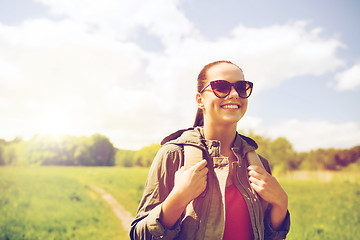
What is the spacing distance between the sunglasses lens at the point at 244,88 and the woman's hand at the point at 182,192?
639mm

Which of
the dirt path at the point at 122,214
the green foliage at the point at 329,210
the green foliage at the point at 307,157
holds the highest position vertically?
the green foliage at the point at 307,157

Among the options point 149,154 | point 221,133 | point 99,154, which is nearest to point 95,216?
point 149,154

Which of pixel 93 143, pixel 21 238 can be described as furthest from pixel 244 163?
pixel 93 143

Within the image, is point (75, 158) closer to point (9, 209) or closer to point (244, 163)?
point (9, 209)

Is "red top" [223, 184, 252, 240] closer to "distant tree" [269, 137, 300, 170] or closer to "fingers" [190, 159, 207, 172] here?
"fingers" [190, 159, 207, 172]

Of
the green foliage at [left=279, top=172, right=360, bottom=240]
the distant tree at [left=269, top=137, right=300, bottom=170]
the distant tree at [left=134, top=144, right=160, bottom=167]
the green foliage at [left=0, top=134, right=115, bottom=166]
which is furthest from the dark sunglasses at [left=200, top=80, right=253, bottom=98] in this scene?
the green foliage at [left=0, top=134, right=115, bottom=166]

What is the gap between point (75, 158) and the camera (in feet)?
193

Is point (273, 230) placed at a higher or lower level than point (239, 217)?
lower

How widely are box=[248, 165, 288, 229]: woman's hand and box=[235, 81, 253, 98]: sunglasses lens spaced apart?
1.80 ft

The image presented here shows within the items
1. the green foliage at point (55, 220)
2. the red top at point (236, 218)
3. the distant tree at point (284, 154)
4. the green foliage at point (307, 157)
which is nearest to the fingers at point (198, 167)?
the red top at point (236, 218)

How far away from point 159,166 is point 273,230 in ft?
3.40

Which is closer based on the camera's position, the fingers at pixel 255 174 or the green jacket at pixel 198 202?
the green jacket at pixel 198 202

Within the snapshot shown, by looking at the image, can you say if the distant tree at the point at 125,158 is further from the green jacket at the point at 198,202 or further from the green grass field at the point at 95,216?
the green jacket at the point at 198,202

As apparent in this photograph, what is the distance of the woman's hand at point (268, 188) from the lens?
5.69 feet
